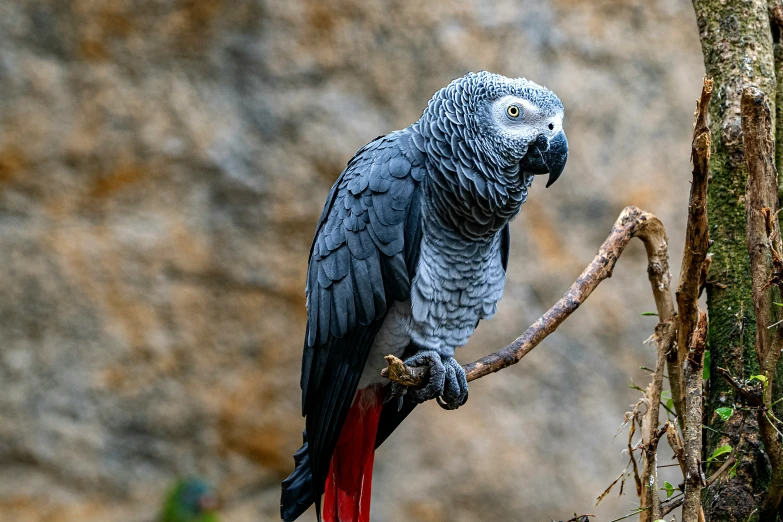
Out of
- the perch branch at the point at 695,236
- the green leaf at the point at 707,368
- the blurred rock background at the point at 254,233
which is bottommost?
the green leaf at the point at 707,368

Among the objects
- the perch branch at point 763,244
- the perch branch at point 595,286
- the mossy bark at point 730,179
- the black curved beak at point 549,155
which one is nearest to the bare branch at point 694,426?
the perch branch at point 763,244

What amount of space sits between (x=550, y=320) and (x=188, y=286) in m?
1.94

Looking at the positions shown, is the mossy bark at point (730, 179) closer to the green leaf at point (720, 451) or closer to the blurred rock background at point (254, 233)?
the green leaf at point (720, 451)

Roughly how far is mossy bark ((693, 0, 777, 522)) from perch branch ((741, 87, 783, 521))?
0.50 feet

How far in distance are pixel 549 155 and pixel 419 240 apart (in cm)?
40

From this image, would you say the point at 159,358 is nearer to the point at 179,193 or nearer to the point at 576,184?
the point at 179,193

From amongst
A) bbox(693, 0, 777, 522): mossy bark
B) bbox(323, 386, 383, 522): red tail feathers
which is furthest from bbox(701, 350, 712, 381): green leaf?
bbox(323, 386, 383, 522): red tail feathers

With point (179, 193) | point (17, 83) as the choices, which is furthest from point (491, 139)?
point (17, 83)

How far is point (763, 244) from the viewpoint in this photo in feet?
5.06

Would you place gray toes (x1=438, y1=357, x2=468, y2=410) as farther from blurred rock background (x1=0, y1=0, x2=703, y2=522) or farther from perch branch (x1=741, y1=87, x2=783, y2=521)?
blurred rock background (x1=0, y1=0, x2=703, y2=522)

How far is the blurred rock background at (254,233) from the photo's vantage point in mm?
3158

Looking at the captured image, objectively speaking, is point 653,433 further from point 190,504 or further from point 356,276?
point 190,504

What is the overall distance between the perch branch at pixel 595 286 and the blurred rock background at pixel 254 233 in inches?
59.3

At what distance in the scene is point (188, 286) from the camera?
3.26 meters
